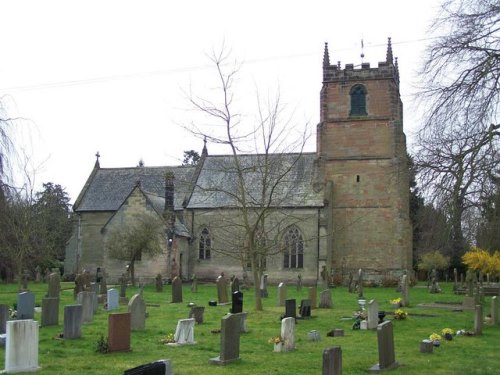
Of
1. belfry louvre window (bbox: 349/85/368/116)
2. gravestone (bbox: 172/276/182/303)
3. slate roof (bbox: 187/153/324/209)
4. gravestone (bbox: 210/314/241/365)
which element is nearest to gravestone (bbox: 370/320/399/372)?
gravestone (bbox: 210/314/241/365)

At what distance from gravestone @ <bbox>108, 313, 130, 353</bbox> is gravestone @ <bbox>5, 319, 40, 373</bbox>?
1.98 meters

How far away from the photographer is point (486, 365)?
11344mm

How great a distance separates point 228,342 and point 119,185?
40382mm

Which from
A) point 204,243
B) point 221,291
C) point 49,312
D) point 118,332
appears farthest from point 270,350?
point 204,243

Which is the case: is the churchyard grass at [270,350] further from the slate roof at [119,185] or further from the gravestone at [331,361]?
the slate roof at [119,185]

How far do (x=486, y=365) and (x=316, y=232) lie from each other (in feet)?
103

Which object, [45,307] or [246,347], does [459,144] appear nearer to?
[246,347]

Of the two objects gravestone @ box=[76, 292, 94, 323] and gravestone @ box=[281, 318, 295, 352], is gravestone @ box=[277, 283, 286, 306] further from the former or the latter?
gravestone @ box=[281, 318, 295, 352]

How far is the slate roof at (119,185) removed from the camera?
4866 centimetres

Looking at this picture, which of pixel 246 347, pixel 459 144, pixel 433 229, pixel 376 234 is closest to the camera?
pixel 246 347

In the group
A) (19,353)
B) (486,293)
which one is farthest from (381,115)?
(19,353)

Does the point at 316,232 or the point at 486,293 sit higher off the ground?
the point at 316,232

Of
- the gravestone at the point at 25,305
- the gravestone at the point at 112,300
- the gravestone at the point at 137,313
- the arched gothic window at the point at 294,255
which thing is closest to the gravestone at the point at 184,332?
the gravestone at the point at 137,313

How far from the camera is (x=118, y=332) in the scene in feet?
40.1
